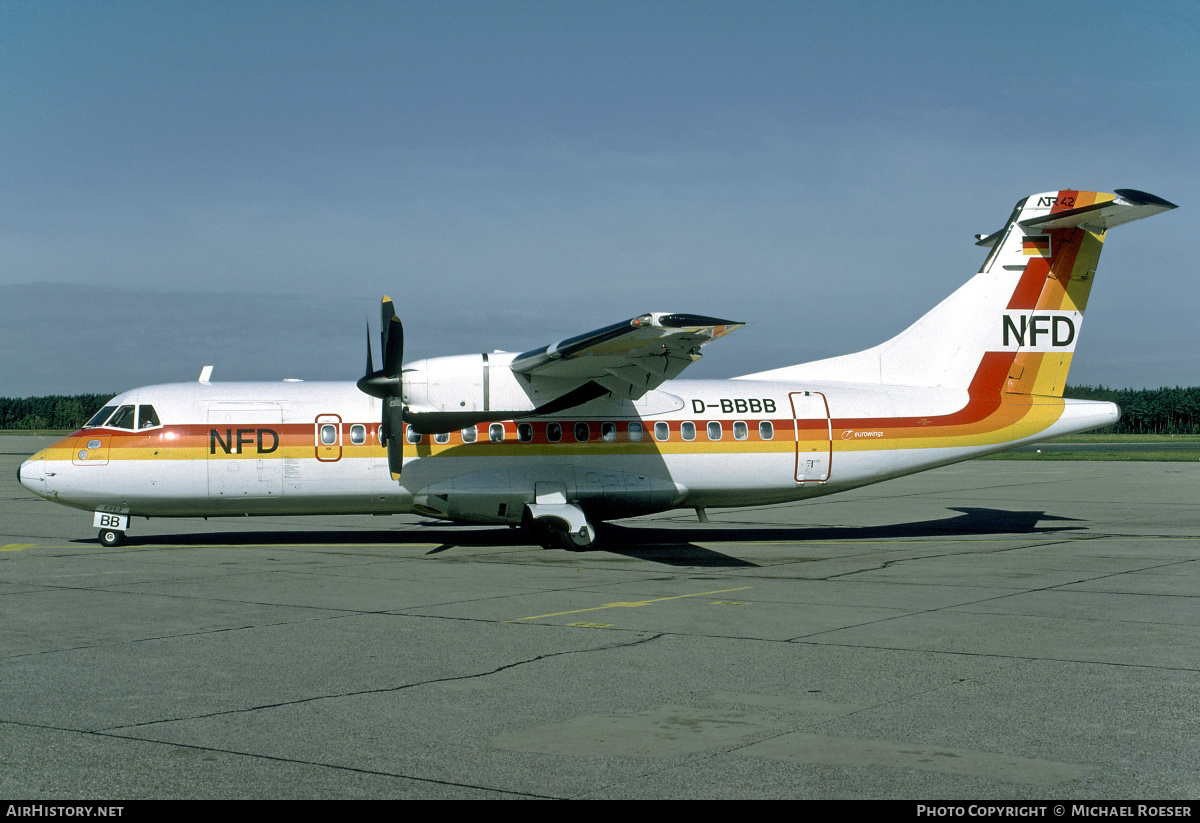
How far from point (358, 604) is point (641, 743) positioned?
6809 mm


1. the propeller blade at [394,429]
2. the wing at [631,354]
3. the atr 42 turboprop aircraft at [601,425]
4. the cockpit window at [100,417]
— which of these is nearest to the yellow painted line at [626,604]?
the wing at [631,354]

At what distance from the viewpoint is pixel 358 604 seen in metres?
12.9

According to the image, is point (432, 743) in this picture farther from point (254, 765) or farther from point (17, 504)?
point (17, 504)

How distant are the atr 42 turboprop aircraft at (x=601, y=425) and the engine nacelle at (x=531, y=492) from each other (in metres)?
0.03

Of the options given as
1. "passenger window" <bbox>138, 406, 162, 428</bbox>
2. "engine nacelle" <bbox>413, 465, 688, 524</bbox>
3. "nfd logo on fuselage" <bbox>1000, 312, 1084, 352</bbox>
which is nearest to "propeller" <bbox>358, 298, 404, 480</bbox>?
"engine nacelle" <bbox>413, 465, 688, 524</bbox>

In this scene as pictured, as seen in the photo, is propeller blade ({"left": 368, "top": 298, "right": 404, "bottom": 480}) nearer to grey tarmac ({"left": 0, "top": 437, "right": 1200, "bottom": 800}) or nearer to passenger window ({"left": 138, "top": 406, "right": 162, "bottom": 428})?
grey tarmac ({"left": 0, "top": 437, "right": 1200, "bottom": 800})

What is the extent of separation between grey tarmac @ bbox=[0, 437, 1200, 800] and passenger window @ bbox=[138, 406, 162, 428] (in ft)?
7.71

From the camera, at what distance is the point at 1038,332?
842 inches

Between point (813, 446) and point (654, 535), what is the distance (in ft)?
13.4

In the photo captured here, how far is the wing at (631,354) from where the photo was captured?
49.9 ft

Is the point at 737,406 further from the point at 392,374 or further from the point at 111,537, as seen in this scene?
the point at 111,537

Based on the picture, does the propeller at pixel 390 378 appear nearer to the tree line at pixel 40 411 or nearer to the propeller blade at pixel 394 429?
the propeller blade at pixel 394 429

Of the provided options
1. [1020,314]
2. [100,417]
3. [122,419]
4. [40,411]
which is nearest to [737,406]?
[1020,314]

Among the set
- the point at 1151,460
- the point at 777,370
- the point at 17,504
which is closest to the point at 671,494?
the point at 777,370
